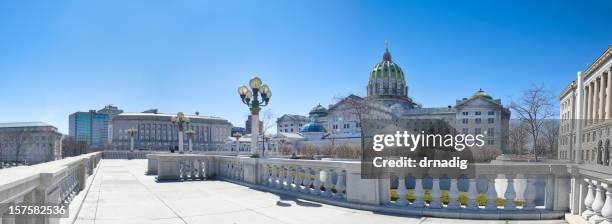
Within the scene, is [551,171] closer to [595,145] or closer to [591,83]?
[595,145]

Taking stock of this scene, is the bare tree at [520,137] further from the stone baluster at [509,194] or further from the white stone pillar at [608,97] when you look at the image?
the stone baluster at [509,194]

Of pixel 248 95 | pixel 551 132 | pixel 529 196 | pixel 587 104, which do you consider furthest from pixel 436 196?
pixel 551 132

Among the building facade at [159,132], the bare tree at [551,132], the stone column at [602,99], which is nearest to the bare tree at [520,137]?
the bare tree at [551,132]

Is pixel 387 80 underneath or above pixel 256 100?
Result: above

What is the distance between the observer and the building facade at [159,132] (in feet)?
449

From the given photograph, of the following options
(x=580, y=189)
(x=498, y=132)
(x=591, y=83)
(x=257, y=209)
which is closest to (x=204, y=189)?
(x=257, y=209)

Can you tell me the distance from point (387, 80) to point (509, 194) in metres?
123

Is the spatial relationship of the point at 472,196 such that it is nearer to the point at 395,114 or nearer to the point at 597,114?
the point at 597,114

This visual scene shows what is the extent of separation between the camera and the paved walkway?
24.3 feet

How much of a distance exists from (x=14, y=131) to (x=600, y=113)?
546ft

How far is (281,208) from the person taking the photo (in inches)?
340

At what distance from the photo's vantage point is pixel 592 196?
617 cm

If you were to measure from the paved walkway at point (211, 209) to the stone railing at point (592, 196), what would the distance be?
191 cm

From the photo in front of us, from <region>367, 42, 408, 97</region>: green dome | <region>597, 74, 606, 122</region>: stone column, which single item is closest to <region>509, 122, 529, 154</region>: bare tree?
<region>597, 74, 606, 122</region>: stone column
